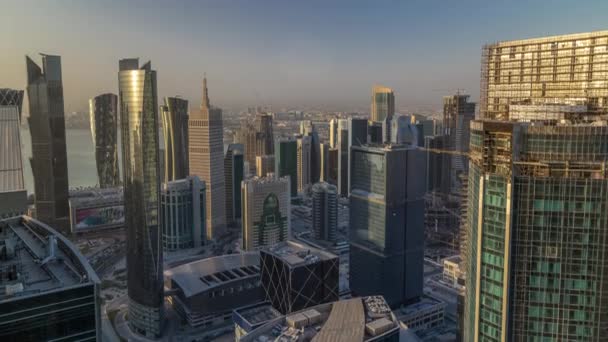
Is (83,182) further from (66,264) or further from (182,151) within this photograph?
(66,264)

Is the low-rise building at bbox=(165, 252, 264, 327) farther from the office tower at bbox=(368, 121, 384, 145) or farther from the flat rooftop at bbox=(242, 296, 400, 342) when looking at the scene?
the office tower at bbox=(368, 121, 384, 145)

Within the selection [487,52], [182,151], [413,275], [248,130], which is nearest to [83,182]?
[182,151]

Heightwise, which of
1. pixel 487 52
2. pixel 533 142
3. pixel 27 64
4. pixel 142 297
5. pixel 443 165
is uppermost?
pixel 27 64

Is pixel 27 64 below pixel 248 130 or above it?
above

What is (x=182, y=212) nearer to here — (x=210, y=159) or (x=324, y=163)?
(x=210, y=159)

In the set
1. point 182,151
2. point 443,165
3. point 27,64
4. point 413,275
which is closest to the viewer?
point 413,275

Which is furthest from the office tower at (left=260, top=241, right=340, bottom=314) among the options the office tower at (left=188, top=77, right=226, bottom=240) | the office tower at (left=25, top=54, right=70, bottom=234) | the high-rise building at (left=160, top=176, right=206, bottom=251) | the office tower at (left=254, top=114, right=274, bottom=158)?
the office tower at (left=254, top=114, right=274, bottom=158)
